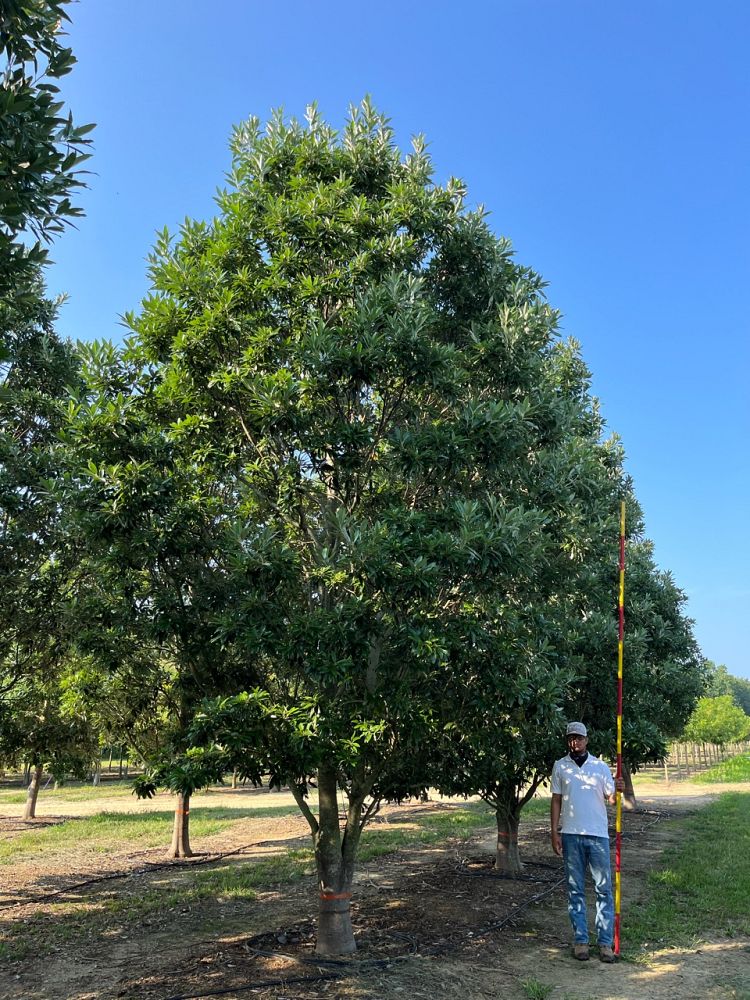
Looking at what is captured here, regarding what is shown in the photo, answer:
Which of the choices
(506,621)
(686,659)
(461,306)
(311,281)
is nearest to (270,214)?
(311,281)

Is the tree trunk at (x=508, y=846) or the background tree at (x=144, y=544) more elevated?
the background tree at (x=144, y=544)

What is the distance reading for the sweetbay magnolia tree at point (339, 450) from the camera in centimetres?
664

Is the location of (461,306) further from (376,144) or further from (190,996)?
(190,996)

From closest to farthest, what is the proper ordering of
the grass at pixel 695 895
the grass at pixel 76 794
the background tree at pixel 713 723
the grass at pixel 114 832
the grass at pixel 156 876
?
the grass at pixel 695 895
the grass at pixel 156 876
the grass at pixel 114 832
the grass at pixel 76 794
the background tree at pixel 713 723

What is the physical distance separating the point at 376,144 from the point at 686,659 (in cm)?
1636

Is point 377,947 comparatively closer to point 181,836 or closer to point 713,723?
point 181,836

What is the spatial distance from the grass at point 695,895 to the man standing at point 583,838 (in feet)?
2.01

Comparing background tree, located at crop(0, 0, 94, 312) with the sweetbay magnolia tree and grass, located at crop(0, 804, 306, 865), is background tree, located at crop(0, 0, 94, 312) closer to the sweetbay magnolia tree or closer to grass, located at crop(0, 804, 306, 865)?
the sweetbay magnolia tree

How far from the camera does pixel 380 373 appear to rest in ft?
24.5

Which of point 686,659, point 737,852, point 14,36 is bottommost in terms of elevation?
point 737,852

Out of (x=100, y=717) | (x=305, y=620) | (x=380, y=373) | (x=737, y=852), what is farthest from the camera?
(x=737, y=852)

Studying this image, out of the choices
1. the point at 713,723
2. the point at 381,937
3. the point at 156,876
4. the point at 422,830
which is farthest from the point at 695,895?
the point at 713,723

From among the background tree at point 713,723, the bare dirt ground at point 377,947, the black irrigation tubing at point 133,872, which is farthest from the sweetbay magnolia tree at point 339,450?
the background tree at point 713,723

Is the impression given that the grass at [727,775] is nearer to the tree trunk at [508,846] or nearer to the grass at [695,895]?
the grass at [695,895]
